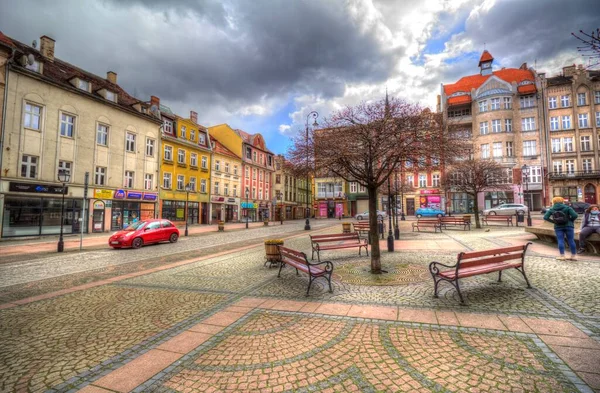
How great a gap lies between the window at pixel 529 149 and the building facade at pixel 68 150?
50.2 meters

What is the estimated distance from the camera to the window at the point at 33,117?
18750 mm

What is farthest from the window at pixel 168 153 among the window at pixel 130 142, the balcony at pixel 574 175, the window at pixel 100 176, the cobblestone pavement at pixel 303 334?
the balcony at pixel 574 175

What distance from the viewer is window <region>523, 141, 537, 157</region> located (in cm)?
3990

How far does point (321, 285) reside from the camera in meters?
6.53

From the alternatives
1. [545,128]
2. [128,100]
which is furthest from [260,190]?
[545,128]

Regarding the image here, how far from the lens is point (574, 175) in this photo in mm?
37188

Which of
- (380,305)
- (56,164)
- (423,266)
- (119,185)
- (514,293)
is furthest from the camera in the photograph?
(119,185)

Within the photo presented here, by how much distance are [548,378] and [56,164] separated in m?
27.4

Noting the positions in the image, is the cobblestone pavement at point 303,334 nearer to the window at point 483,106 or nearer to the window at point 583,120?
the window at point 483,106

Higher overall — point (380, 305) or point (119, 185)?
point (119, 185)

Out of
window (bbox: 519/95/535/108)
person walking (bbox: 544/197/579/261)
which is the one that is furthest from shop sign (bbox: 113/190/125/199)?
window (bbox: 519/95/535/108)

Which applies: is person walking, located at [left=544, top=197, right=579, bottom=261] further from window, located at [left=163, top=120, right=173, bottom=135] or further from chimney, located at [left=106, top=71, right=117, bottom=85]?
chimney, located at [left=106, top=71, right=117, bottom=85]

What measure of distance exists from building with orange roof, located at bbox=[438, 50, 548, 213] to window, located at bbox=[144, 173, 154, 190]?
39589 mm

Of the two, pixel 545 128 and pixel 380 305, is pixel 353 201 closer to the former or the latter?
pixel 545 128
